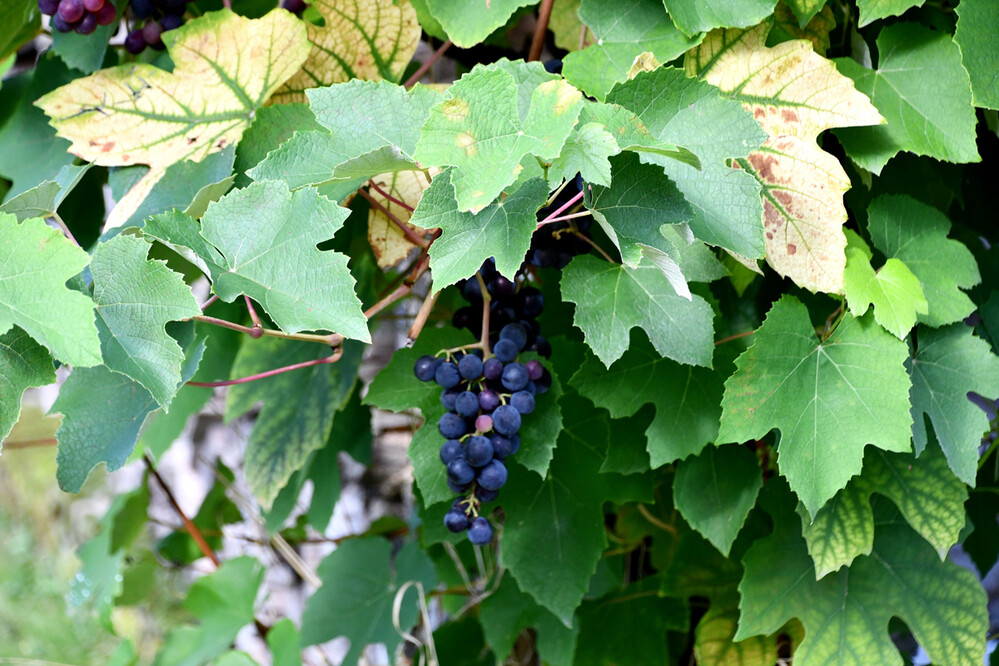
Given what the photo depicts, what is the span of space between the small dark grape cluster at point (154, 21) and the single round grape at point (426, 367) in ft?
1.70

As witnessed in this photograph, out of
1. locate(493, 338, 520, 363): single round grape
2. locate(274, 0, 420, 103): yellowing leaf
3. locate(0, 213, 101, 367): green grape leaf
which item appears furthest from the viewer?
locate(274, 0, 420, 103): yellowing leaf

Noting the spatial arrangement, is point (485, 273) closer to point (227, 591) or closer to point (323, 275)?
point (323, 275)

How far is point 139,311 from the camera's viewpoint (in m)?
0.66

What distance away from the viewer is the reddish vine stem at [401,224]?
821 mm

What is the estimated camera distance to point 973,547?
3.72ft

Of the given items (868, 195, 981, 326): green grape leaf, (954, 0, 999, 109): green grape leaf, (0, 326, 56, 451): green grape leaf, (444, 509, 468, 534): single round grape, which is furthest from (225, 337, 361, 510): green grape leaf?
(954, 0, 999, 109): green grape leaf

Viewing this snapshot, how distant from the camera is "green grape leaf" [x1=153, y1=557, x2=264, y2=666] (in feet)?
4.59

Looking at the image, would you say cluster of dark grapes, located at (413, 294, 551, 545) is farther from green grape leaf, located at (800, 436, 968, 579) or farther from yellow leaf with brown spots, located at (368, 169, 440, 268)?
green grape leaf, located at (800, 436, 968, 579)

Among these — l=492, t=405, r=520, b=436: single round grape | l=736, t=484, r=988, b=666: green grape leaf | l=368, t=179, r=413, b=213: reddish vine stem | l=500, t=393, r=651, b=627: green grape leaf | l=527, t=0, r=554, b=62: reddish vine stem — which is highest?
l=527, t=0, r=554, b=62: reddish vine stem

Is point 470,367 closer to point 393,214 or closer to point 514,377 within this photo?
point 514,377

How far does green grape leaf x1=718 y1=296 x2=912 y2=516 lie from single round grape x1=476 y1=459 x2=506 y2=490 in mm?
222

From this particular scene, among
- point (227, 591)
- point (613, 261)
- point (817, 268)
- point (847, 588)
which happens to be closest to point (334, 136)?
point (613, 261)

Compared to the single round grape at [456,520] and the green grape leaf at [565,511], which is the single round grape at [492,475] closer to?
the single round grape at [456,520]

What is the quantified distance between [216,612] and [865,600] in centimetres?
112
